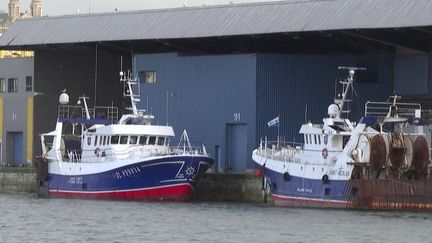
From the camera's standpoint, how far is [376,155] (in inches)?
2697

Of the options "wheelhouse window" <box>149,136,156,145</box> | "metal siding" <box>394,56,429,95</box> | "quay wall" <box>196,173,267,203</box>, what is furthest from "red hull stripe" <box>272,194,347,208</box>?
"metal siding" <box>394,56,429,95</box>

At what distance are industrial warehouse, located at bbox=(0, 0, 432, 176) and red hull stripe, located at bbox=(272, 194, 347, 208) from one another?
26.8 ft

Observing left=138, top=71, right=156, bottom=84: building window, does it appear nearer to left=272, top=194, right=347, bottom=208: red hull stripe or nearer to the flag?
the flag

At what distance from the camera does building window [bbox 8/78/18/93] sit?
96.5 metres

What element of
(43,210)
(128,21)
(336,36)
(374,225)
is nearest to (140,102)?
(128,21)

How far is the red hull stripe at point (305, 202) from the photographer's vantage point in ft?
228

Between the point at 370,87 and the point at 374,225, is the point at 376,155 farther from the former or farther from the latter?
the point at 370,87

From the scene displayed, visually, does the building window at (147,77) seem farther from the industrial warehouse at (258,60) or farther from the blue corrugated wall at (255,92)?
the blue corrugated wall at (255,92)

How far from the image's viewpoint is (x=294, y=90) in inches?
3228

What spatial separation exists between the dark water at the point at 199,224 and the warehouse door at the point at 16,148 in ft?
75.3

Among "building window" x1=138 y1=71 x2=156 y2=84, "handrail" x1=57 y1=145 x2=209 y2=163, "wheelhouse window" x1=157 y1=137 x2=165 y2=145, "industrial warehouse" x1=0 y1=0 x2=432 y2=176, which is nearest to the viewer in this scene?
"handrail" x1=57 y1=145 x2=209 y2=163

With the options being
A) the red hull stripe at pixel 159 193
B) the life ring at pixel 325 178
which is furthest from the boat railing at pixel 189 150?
the life ring at pixel 325 178

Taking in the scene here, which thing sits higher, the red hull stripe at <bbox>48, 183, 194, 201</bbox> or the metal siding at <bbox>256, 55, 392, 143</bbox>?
the metal siding at <bbox>256, 55, 392, 143</bbox>

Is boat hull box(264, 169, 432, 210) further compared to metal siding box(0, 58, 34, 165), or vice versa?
metal siding box(0, 58, 34, 165)
